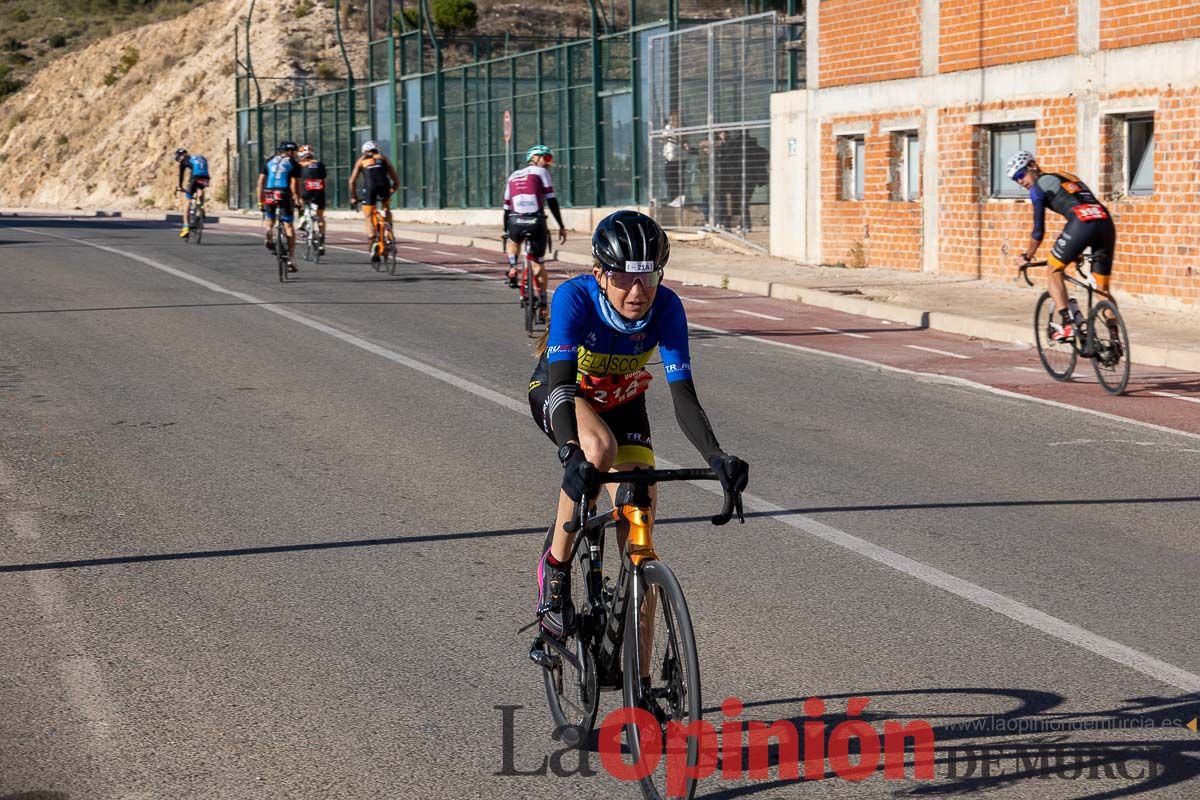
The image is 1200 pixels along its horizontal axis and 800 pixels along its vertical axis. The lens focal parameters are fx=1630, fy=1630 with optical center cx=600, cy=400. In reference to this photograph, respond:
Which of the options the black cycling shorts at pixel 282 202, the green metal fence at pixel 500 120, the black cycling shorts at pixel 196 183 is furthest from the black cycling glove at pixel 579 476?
the green metal fence at pixel 500 120

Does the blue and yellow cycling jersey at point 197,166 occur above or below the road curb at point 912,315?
above

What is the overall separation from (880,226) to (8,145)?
8057 centimetres

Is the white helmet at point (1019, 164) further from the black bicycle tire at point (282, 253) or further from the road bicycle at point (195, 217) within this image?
the road bicycle at point (195, 217)

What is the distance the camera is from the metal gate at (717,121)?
2981 centimetres

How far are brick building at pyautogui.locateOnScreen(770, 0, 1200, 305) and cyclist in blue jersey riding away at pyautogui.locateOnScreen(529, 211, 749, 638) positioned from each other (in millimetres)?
15869

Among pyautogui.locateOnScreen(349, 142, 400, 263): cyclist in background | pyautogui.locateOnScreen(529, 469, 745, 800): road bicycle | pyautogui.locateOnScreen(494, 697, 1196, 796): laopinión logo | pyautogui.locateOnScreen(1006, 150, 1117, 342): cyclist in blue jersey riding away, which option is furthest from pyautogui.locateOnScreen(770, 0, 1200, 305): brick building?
pyautogui.locateOnScreen(529, 469, 745, 800): road bicycle

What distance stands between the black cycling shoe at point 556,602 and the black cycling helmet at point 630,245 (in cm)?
101

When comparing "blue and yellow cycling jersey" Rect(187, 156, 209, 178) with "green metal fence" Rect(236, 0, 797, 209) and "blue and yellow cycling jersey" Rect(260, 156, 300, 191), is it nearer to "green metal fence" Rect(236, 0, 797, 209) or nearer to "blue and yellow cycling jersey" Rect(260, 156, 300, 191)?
"blue and yellow cycling jersey" Rect(260, 156, 300, 191)

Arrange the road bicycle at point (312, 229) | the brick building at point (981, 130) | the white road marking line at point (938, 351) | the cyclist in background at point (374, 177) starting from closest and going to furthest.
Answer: the white road marking line at point (938, 351) < the brick building at point (981, 130) < the cyclist in background at point (374, 177) < the road bicycle at point (312, 229)

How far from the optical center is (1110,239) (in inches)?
543

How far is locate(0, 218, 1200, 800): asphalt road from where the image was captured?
5145 millimetres

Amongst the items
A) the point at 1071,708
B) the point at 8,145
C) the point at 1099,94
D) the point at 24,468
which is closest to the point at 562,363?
the point at 1071,708

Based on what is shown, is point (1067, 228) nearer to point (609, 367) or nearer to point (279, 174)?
point (609, 367)

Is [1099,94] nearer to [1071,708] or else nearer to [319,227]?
[319,227]
